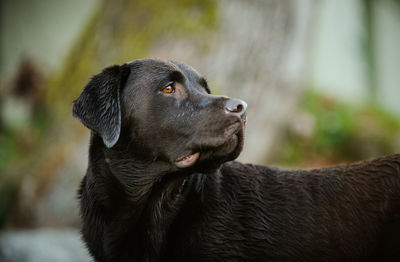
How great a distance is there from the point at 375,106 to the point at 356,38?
161 inches

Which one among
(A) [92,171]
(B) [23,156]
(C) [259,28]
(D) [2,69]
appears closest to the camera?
(A) [92,171]

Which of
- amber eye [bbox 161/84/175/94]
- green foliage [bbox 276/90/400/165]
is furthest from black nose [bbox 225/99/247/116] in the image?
green foliage [bbox 276/90/400/165]

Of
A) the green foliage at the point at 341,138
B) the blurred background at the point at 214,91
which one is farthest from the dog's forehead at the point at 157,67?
the green foliage at the point at 341,138

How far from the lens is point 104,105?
10.1 ft

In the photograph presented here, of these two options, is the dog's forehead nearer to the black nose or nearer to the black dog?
the black dog

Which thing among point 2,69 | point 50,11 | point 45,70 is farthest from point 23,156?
point 50,11

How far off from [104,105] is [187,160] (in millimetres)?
676

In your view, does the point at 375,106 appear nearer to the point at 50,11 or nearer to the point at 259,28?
the point at 259,28

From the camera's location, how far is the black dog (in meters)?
2.94

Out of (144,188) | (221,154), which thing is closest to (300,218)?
(221,154)

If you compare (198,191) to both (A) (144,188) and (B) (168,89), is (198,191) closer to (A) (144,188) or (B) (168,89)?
(A) (144,188)

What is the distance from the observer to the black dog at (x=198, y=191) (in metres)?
2.94

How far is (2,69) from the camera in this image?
11742 millimetres

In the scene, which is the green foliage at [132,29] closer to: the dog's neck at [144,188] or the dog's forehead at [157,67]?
the dog's forehead at [157,67]
